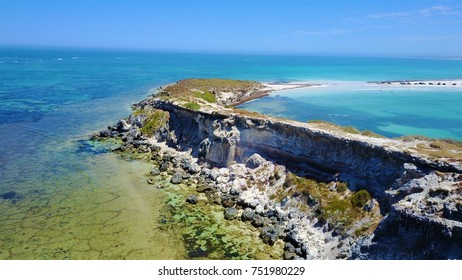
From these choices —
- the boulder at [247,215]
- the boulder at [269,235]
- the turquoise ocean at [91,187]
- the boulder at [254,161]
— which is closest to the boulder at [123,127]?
the turquoise ocean at [91,187]

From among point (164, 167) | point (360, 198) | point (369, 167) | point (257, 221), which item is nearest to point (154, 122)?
point (164, 167)

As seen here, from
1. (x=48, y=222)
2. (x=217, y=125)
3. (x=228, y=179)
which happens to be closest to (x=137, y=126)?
(x=217, y=125)

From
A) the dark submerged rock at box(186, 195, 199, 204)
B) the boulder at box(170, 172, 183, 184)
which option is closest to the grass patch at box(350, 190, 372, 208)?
the dark submerged rock at box(186, 195, 199, 204)

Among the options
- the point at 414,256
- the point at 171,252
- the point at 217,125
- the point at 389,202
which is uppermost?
the point at 217,125

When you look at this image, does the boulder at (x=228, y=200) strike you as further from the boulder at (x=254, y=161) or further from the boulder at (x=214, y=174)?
the boulder at (x=254, y=161)

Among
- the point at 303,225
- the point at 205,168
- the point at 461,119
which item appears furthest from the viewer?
the point at 461,119

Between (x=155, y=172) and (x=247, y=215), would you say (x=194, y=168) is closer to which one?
(x=155, y=172)

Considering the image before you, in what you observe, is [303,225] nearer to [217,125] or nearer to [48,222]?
[217,125]
